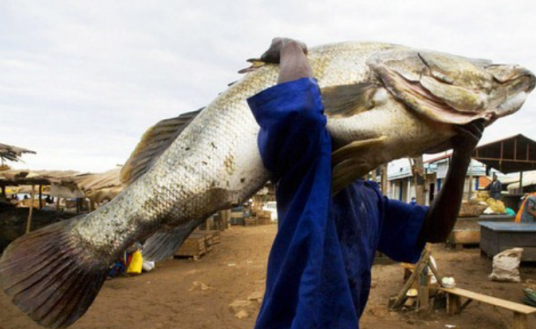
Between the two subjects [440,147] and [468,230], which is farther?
[468,230]

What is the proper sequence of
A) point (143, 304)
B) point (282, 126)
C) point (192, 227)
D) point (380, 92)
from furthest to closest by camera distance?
point (143, 304) → point (192, 227) → point (380, 92) → point (282, 126)

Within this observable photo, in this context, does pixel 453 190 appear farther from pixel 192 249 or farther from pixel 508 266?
pixel 192 249

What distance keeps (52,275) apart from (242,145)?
3.05 ft

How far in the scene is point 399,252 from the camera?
205 cm

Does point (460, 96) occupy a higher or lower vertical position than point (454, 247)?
higher

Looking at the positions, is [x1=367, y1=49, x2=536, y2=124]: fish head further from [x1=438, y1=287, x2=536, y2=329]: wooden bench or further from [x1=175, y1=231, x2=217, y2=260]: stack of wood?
[x1=175, y1=231, x2=217, y2=260]: stack of wood

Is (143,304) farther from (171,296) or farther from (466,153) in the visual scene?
(466,153)

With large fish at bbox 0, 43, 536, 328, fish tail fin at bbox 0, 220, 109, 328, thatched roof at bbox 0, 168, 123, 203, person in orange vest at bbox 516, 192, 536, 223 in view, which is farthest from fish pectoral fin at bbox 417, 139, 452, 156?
person in orange vest at bbox 516, 192, 536, 223

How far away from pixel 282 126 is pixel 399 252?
3.83ft

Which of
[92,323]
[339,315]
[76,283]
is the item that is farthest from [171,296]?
[339,315]

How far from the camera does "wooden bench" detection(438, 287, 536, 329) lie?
5244 millimetres

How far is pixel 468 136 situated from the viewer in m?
1.56

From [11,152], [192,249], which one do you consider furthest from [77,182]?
[192,249]

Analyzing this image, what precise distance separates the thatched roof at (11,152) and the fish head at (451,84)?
12548mm
